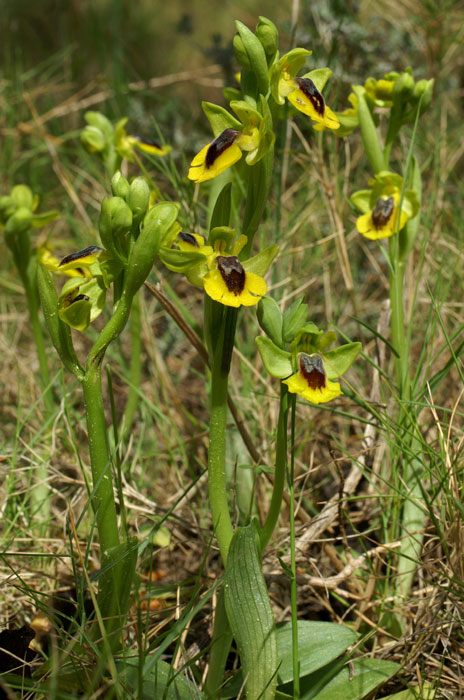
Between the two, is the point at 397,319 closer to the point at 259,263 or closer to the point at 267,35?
the point at 259,263

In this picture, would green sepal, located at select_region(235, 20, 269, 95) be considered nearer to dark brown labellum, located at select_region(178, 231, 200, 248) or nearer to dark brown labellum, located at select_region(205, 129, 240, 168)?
dark brown labellum, located at select_region(205, 129, 240, 168)

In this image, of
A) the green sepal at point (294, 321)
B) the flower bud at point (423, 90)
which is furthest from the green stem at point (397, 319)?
the green sepal at point (294, 321)

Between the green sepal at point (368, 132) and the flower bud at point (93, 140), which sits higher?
the green sepal at point (368, 132)

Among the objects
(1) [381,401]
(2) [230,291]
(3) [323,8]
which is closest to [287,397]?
(2) [230,291]

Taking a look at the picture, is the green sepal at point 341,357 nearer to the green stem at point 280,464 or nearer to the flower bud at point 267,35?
the green stem at point 280,464

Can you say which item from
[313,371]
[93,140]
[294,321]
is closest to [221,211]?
[294,321]

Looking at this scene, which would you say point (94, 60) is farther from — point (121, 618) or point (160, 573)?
point (121, 618)
